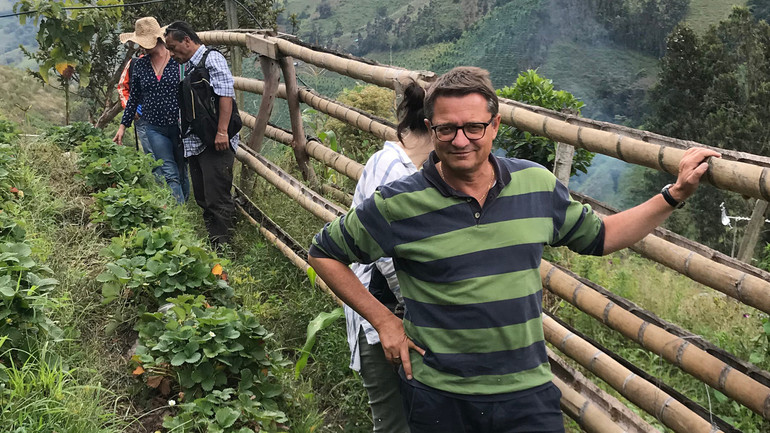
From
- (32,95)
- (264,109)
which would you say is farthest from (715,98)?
(32,95)

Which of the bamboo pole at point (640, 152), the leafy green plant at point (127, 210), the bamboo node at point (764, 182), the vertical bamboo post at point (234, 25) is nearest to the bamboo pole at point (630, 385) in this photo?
the bamboo pole at point (640, 152)

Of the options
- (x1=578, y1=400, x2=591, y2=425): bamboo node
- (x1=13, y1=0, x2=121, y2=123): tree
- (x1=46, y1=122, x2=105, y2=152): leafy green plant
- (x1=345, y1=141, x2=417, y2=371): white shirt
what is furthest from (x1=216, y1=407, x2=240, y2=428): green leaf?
(x1=13, y1=0, x2=121, y2=123): tree

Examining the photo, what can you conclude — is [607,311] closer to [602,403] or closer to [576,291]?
[576,291]

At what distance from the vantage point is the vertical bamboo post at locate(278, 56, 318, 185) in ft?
17.1

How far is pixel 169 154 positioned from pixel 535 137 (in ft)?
9.05

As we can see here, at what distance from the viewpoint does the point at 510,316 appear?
1828mm

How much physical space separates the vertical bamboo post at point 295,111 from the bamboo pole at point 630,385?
2758mm

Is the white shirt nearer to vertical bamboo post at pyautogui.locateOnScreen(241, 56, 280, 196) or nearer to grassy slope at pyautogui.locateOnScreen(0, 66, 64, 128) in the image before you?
vertical bamboo post at pyautogui.locateOnScreen(241, 56, 280, 196)

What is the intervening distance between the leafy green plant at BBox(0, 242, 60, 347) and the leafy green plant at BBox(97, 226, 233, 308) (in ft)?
1.45

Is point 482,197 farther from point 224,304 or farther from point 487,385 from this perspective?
point 224,304

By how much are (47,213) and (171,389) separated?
7.06 ft

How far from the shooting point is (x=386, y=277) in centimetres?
228

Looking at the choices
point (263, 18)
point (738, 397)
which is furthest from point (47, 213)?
point (263, 18)

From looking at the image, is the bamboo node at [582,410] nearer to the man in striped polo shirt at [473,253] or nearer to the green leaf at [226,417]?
the man in striped polo shirt at [473,253]
